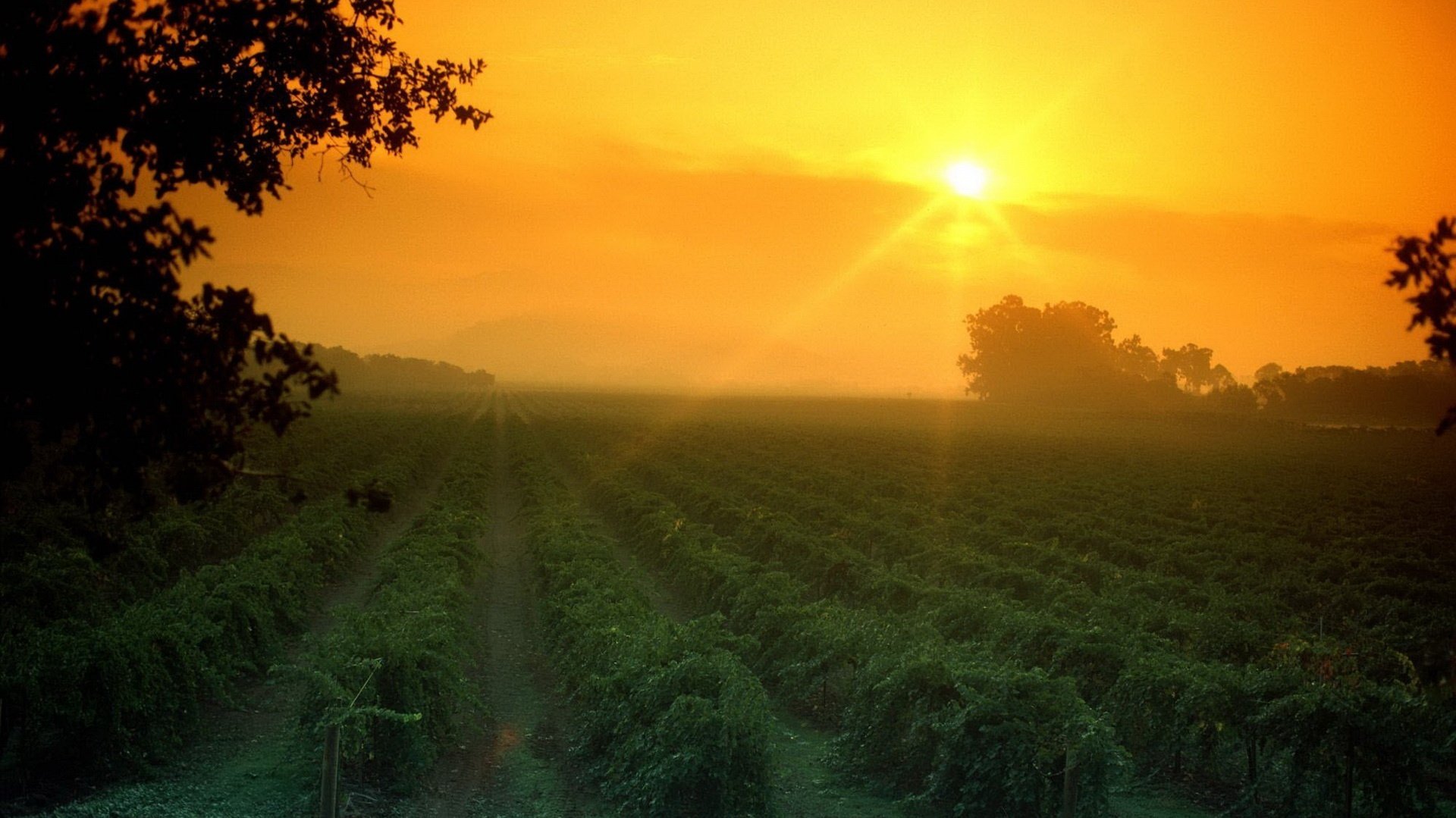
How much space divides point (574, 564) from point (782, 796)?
7.00 meters

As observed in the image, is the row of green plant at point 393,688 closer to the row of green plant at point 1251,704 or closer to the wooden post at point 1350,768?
the row of green plant at point 1251,704

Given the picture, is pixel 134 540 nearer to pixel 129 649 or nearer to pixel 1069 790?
pixel 129 649

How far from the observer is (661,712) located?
28.3 ft

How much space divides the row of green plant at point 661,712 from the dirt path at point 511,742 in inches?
13.2

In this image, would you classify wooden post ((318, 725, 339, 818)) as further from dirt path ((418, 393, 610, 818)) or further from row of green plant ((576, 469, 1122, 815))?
row of green plant ((576, 469, 1122, 815))

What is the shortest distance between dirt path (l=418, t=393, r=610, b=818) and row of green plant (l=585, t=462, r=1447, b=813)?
4.99 metres

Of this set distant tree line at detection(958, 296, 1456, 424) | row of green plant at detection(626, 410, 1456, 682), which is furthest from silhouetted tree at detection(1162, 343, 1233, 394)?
row of green plant at detection(626, 410, 1456, 682)

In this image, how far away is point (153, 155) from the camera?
14.7 feet

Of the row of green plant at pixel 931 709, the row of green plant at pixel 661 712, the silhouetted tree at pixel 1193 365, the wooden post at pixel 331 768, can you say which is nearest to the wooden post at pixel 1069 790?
the row of green plant at pixel 931 709

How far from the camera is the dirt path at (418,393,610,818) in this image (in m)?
8.74

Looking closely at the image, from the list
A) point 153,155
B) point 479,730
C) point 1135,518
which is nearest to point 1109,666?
point 479,730

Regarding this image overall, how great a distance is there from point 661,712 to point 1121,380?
11470cm

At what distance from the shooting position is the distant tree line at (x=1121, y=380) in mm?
83688

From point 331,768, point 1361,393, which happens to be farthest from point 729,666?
point 1361,393
